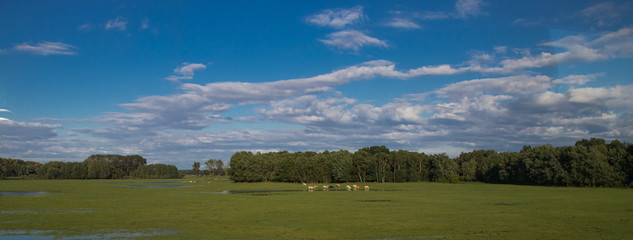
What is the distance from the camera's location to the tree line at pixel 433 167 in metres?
74.9

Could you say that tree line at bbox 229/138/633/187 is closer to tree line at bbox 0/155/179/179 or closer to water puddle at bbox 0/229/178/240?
tree line at bbox 0/155/179/179

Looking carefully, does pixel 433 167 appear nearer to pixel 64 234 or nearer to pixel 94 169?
pixel 64 234

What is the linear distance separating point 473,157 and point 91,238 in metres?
122

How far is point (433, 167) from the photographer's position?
111 meters

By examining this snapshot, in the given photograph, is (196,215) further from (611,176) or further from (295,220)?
(611,176)

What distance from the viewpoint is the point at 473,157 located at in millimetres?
125062

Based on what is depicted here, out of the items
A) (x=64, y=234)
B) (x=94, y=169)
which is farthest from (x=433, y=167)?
(x=94, y=169)

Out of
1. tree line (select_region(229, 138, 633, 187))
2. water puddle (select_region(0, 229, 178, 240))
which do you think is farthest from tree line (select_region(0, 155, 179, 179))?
water puddle (select_region(0, 229, 178, 240))

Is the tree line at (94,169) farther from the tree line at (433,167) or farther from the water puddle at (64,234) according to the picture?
the water puddle at (64,234)

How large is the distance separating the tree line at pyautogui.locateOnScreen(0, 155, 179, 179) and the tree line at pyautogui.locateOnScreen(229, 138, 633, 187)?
6434cm

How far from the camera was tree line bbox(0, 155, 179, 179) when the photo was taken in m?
148

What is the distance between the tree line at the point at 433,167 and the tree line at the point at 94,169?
2533 inches

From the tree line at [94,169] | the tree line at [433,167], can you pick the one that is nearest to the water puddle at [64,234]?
the tree line at [433,167]

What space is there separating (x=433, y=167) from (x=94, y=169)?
118m
